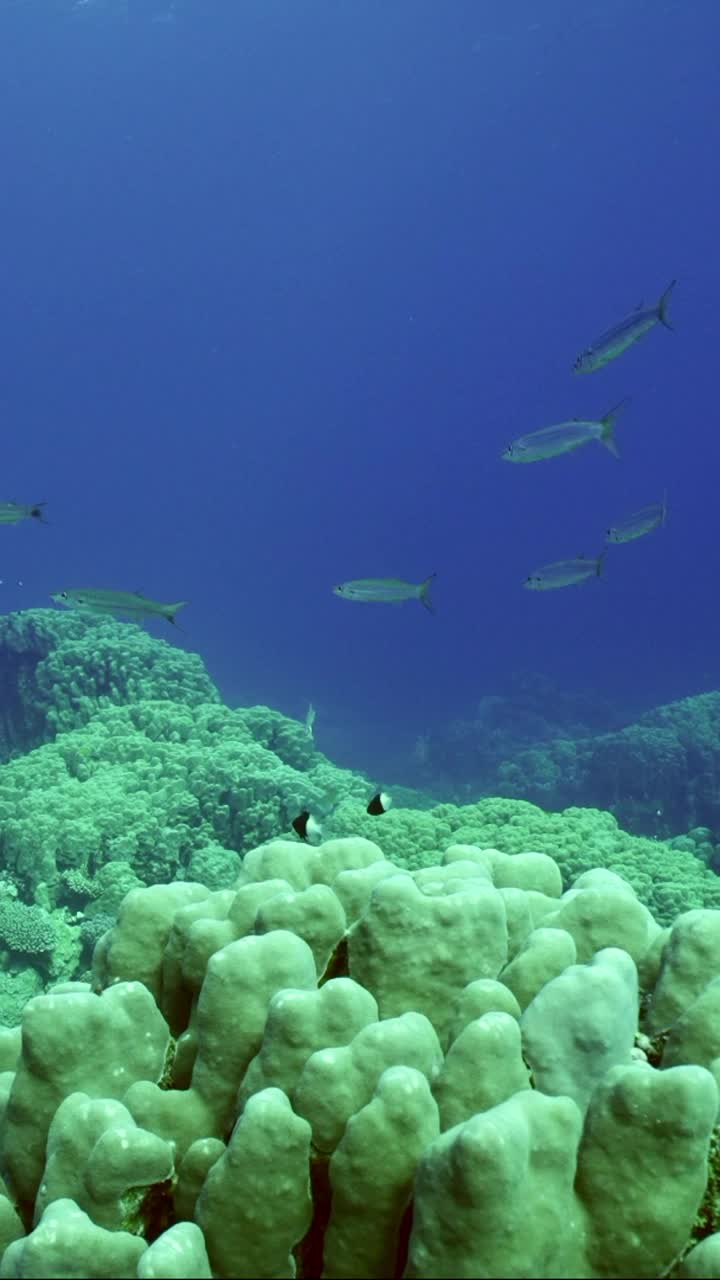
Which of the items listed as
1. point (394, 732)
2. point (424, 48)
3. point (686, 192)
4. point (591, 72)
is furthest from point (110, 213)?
point (394, 732)

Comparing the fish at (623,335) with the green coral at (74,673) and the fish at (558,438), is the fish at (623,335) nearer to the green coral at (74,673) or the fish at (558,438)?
the fish at (558,438)

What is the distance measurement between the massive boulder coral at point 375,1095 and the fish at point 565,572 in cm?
676

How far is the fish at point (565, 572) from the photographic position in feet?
29.2

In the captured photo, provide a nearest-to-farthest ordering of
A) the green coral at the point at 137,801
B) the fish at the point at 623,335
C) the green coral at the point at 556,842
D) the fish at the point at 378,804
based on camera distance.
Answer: the fish at the point at 378,804
the green coral at the point at 556,842
the green coral at the point at 137,801
the fish at the point at 623,335

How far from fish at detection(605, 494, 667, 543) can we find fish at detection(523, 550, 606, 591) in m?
0.24

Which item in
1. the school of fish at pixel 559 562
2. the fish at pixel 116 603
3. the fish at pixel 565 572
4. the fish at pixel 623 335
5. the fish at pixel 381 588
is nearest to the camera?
the fish at pixel 116 603

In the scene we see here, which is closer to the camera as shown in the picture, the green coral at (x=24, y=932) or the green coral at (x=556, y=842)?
the green coral at (x=556, y=842)

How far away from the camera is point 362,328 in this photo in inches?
5408

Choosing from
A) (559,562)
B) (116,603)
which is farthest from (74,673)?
(559,562)

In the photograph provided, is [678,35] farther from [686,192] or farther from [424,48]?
[686,192]

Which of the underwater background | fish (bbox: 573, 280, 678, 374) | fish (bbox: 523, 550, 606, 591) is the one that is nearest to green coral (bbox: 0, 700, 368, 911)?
the underwater background

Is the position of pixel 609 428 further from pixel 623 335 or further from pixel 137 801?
pixel 137 801

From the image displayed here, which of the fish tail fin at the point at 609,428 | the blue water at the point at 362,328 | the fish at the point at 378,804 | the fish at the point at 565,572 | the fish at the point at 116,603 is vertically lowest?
the fish at the point at 378,804

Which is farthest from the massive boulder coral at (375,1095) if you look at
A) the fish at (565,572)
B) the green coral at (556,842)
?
the fish at (565,572)
